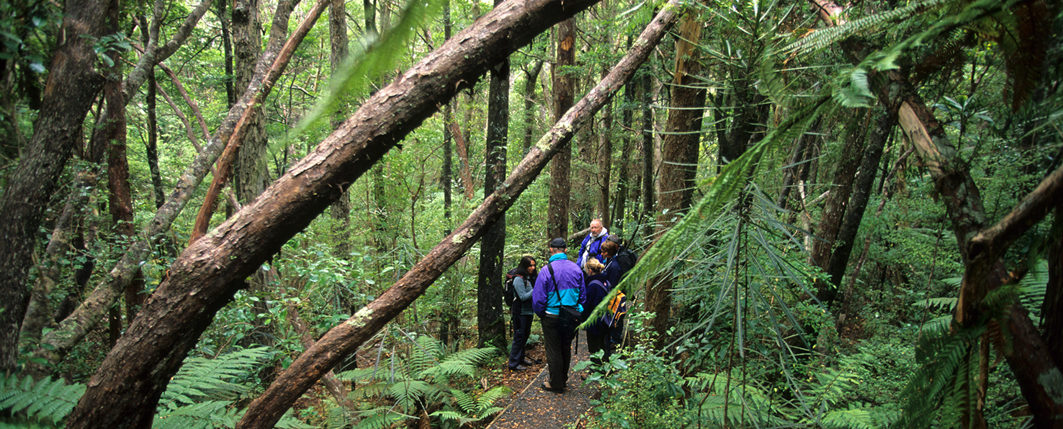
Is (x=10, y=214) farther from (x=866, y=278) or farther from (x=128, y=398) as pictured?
(x=866, y=278)

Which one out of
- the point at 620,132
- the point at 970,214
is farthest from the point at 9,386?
the point at 620,132

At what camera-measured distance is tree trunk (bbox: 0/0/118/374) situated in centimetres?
229

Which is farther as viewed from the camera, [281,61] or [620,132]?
[620,132]

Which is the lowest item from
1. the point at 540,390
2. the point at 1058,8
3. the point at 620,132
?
the point at 540,390

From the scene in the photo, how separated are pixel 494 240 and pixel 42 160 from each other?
5.70 m

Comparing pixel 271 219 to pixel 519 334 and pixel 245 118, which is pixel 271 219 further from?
pixel 519 334

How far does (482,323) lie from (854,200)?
6.19 m

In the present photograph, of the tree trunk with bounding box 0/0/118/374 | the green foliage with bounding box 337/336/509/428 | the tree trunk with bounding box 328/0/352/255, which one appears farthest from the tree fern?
the tree trunk with bounding box 328/0/352/255

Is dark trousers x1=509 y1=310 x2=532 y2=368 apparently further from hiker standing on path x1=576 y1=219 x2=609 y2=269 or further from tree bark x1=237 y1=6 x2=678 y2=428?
tree bark x1=237 y1=6 x2=678 y2=428

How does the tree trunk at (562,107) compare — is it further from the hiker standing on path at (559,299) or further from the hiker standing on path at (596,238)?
the hiker standing on path at (559,299)

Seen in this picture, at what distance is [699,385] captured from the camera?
371cm

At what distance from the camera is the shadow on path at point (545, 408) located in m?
5.56

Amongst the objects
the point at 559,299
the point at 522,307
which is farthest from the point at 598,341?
the point at 522,307

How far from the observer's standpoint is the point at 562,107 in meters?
9.02
